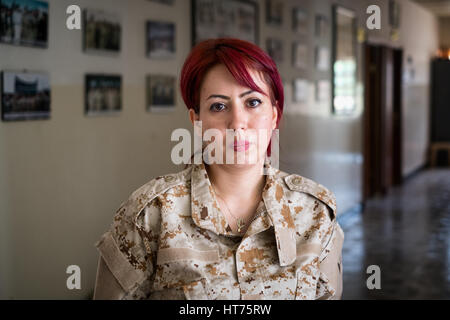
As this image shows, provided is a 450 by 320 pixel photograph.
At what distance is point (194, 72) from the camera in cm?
141

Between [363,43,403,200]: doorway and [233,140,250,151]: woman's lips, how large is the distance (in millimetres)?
7966

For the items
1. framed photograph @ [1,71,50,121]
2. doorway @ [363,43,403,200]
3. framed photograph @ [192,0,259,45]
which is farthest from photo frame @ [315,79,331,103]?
framed photograph @ [1,71,50,121]

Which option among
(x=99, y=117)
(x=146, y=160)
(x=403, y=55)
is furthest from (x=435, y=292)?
(x=403, y=55)

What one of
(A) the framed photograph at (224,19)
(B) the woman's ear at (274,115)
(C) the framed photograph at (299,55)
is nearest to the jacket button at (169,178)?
(B) the woman's ear at (274,115)

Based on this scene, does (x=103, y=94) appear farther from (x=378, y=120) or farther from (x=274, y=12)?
(x=378, y=120)

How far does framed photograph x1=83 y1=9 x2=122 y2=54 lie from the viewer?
12.7 ft

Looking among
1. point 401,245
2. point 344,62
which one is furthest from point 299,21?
point 401,245

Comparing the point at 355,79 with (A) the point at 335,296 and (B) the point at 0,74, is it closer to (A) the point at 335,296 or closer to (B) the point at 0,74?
(B) the point at 0,74

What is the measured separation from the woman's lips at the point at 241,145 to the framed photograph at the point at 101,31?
2.70 m

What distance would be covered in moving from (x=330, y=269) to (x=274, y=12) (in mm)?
5028

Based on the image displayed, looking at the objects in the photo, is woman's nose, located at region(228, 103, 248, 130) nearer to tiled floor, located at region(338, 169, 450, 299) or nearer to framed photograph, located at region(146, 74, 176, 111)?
framed photograph, located at region(146, 74, 176, 111)

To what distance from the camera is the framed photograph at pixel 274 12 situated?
6.13 metres

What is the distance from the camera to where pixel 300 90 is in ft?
22.7
